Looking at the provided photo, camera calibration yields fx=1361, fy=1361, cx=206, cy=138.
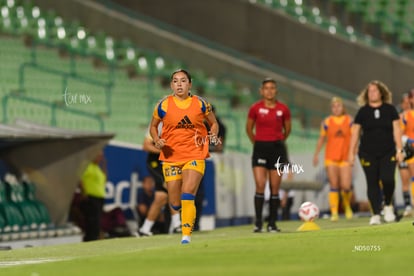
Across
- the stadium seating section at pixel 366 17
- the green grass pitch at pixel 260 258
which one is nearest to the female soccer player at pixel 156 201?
the green grass pitch at pixel 260 258

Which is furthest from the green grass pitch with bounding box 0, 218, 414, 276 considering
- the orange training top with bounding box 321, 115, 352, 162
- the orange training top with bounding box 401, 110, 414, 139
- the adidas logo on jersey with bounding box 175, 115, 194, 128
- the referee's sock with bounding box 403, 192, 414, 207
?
the orange training top with bounding box 321, 115, 352, 162

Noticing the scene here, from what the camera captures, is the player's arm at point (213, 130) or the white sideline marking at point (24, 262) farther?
the player's arm at point (213, 130)

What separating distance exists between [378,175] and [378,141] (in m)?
0.50

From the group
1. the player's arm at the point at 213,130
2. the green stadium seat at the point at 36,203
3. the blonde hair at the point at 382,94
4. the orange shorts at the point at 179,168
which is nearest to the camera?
the player's arm at the point at 213,130

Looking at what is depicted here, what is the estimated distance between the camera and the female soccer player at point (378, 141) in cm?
2003

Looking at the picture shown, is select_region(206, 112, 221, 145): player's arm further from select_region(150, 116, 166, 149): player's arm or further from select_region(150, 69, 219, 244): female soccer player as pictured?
select_region(150, 116, 166, 149): player's arm

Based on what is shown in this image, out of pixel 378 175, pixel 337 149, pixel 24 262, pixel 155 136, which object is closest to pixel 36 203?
pixel 337 149

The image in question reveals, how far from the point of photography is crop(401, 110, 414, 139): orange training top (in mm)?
23531

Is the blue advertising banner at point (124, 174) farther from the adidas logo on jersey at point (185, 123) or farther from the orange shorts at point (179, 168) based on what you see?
the adidas logo on jersey at point (185, 123)

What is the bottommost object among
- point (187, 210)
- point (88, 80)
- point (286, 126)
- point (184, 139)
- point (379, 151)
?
point (187, 210)

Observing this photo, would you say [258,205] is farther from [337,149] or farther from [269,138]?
[337,149]

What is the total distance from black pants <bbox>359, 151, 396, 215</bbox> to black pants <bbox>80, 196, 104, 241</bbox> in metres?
5.39

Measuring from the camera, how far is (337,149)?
2439cm

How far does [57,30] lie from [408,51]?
10483 millimetres
